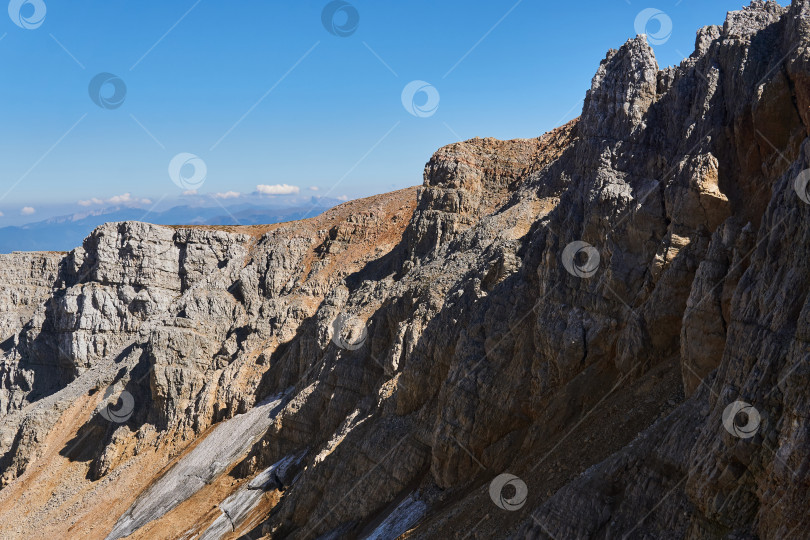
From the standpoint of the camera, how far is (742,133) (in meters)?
22.3

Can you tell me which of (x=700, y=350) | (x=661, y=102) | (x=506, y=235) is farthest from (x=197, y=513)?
(x=661, y=102)

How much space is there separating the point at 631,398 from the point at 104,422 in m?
58.1

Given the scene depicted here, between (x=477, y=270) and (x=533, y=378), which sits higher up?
(x=477, y=270)

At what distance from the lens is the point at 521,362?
2873 centimetres

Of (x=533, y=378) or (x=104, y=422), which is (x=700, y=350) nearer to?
(x=533, y=378)
